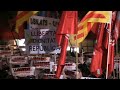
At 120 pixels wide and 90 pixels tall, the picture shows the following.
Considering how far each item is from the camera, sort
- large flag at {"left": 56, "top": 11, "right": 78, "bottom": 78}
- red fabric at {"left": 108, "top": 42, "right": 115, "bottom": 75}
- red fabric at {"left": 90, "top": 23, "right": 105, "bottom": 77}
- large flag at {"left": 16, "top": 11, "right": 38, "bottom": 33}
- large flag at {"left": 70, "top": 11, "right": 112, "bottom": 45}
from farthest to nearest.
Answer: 1. red fabric at {"left": 90, "top": 23, "right": 105, "bottom": 77}
2. red fabric at {"left": 108, "top": 42, "right": 115, "bottom": 75}
3. large flag at {"left": 16, "top": 11, "right": 38, "bottom": 33}
4. large flag at {"left": 70, "top": 11, "right": 112, "bottom": 45}
5. large flag at {"left": 56, "top": 11, "right": 78, "bottom": 78}

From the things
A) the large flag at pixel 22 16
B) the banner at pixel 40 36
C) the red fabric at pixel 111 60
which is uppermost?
the large flag at pixel 22 16

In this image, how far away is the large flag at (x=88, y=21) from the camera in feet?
32.6

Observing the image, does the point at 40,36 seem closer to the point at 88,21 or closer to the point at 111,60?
the point at 88,21

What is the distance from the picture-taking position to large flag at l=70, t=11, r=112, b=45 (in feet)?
32.6

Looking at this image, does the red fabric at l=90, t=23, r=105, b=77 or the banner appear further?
the red fabric at l=90, t=23, r=105, b=77

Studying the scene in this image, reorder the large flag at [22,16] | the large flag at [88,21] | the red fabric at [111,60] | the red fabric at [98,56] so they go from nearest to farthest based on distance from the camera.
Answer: the large flag at [88,21]
the large flag at [22,16]
the red fabric at [111,60]
the red fabric at [98,56]

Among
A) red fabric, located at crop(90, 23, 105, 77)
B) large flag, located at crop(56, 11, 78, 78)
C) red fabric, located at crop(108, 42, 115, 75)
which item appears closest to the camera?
large flag, located at crop(56, 11, 78, 78)

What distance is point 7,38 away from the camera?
11.1m

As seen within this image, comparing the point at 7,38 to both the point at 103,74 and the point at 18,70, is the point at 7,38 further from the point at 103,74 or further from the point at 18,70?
the point at 103,74

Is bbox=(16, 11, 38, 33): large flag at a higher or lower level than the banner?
higher

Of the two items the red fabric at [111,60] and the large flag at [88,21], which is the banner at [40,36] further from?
the red fabric at [111,60]

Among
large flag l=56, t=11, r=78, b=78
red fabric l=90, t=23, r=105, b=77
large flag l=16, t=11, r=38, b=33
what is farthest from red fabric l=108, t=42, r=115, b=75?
large flag l=16, t=11, r=38, b=33

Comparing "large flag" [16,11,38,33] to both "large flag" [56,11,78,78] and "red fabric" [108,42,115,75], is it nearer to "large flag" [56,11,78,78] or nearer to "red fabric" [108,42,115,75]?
"large flag" [56,11,78,78]

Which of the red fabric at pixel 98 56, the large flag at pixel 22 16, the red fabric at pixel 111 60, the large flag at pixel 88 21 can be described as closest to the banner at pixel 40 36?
the large flag at pixel 22 16
